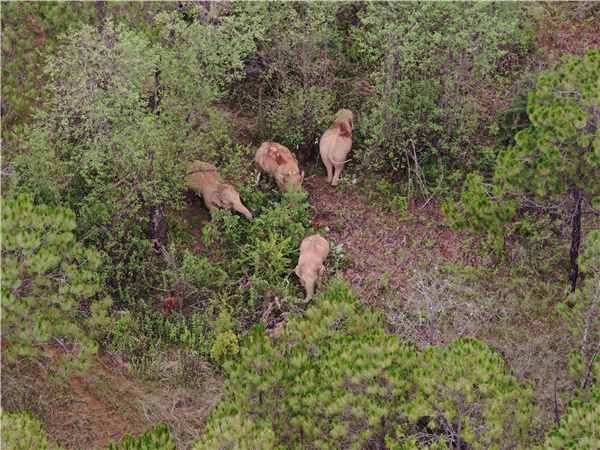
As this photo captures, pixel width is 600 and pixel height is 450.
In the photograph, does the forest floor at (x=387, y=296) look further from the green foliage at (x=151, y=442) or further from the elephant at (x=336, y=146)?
the green foliage at (x=151, y=442)

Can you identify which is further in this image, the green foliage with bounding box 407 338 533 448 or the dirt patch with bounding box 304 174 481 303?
the dirt patch with bounding box 304 174 481 303

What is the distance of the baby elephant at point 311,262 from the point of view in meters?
12.2

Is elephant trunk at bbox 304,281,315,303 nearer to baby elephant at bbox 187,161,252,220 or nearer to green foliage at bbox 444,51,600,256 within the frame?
baby elephant at bbox 187,161,252,220

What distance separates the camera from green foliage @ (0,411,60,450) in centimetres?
785

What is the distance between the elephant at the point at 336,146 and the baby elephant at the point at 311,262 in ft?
7.81

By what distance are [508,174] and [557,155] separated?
27.6 inches

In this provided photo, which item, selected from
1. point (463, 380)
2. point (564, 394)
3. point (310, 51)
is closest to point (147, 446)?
point (463, 380)

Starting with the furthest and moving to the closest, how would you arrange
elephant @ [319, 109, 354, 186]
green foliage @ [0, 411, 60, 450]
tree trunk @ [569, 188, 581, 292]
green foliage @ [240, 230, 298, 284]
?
1. elephant @ [319, 109, 354, 186]
2. green foliage @ [240, 230, 298, 284]
3. tree trunk @ [569, 188, 581, 292]
4. green foliage @ [0, 411, 60, 450]

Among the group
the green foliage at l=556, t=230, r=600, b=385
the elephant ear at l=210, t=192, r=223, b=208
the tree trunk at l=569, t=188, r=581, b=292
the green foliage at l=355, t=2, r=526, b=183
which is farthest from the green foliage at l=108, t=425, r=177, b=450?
the green foliage at l=355, t=2, r=526, b=183

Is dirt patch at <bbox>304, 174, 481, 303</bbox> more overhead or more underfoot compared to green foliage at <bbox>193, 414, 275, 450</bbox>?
more underfoot

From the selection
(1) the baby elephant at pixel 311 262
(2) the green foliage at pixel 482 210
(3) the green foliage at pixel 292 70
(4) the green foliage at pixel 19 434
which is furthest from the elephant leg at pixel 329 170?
(4) the green foliage at pixel 19 434

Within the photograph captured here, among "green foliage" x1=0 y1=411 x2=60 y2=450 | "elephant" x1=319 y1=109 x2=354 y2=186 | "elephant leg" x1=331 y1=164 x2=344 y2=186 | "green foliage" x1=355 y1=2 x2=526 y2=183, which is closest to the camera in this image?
"green foliage" x1=0 y1=411 x2=60 y2=450

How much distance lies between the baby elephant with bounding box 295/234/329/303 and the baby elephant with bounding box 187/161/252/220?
151 centimetres

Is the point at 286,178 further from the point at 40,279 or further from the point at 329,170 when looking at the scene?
the point at 40,279
